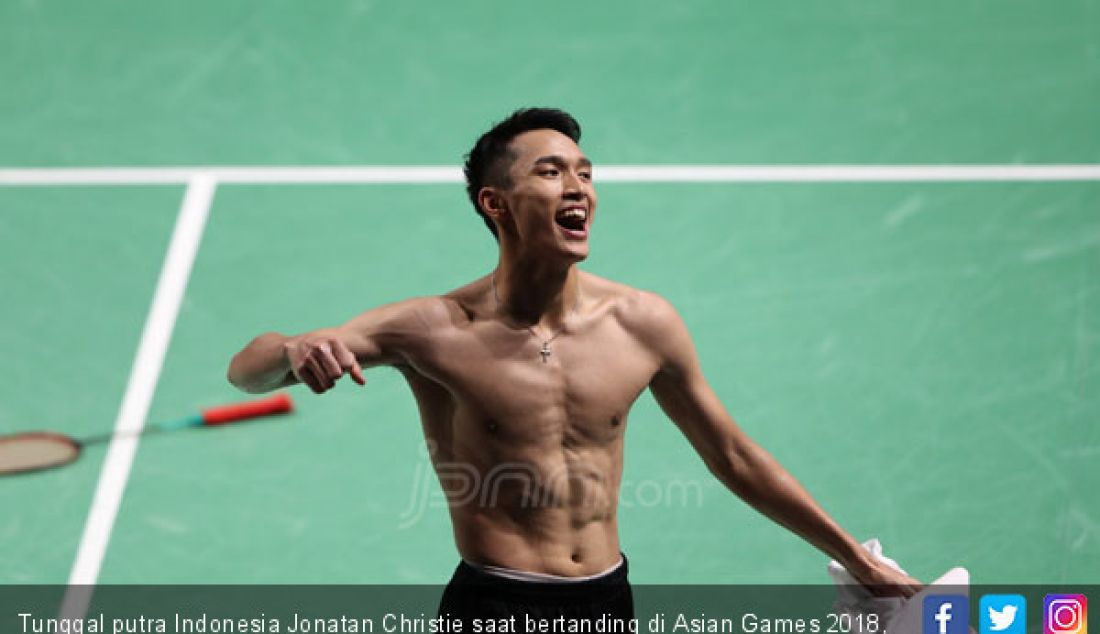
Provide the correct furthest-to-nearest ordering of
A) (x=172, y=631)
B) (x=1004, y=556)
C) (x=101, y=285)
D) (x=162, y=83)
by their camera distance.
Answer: (x=162, y=83) → (x=101, y=285) → (x=1004, y=556) → (x=172, y=631)

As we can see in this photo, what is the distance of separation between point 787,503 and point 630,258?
4.05 meters

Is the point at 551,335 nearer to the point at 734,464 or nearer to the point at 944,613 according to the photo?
the point at 734,464

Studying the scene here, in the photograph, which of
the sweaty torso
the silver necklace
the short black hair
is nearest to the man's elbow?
the sweaty torso

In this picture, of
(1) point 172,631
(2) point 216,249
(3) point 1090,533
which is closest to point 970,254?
(3) point 1090,533

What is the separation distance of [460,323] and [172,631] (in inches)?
97.2

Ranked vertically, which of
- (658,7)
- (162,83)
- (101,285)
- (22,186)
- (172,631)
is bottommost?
(172,631)

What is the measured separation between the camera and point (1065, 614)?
8344mm

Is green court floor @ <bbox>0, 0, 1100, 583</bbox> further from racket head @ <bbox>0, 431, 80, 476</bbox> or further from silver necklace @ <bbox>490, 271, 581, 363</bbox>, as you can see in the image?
silver necklace @ <bbox>490, 271, 581, 363</bbox>

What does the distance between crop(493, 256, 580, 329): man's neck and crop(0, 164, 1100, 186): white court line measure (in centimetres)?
452

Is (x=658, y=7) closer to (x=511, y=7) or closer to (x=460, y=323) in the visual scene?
(x=511, y=7)

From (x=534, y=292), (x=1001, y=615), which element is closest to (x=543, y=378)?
(x=534, y=292)

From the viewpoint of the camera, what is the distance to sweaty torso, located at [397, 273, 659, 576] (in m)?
6.71

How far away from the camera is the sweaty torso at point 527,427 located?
6.71 m

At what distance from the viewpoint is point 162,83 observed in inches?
478
